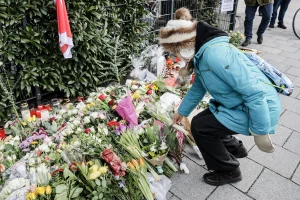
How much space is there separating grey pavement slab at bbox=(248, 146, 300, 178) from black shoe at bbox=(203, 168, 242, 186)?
1.53ft

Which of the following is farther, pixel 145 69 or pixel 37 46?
pixel 145 69

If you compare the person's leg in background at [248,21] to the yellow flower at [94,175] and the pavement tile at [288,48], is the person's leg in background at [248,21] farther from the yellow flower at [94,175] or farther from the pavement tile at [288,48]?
the yellow flower at [94,175]

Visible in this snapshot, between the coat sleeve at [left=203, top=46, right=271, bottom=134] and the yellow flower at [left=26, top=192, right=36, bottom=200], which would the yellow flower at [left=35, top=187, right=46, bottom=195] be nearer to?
the yellow flower at [left=26, top=192, right=36, bottom=200]

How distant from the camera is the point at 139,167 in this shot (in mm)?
2375

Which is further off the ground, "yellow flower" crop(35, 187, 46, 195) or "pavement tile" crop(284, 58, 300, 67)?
"yellow flower" crop(35, 187, 46, 195)

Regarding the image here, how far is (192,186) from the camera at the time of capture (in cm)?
269

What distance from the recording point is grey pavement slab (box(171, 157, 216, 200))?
2.59 metres

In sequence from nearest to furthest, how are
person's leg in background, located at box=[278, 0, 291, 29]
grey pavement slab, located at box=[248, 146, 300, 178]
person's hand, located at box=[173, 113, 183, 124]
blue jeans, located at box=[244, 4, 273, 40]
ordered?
1. person's hand, located at box=[173, 113, 183, 124]
2. grey pavement slab, located at box=[248, 146, 300, 178]
3. blue jeans, located at box=[244, 4, 273, 40]
4. person's leg in background, located at box=[278, 0, 291, 29]

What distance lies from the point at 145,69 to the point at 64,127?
1.82 metres

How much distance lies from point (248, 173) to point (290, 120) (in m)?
1.41

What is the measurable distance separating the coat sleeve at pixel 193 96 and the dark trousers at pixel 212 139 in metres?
0.14

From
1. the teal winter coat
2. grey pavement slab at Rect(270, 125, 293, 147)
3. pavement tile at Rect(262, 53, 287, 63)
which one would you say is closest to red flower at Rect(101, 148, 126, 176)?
the teal winter coat

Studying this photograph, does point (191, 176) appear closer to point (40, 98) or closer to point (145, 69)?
point (145, 69)

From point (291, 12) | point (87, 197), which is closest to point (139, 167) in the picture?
point (87, 197)
